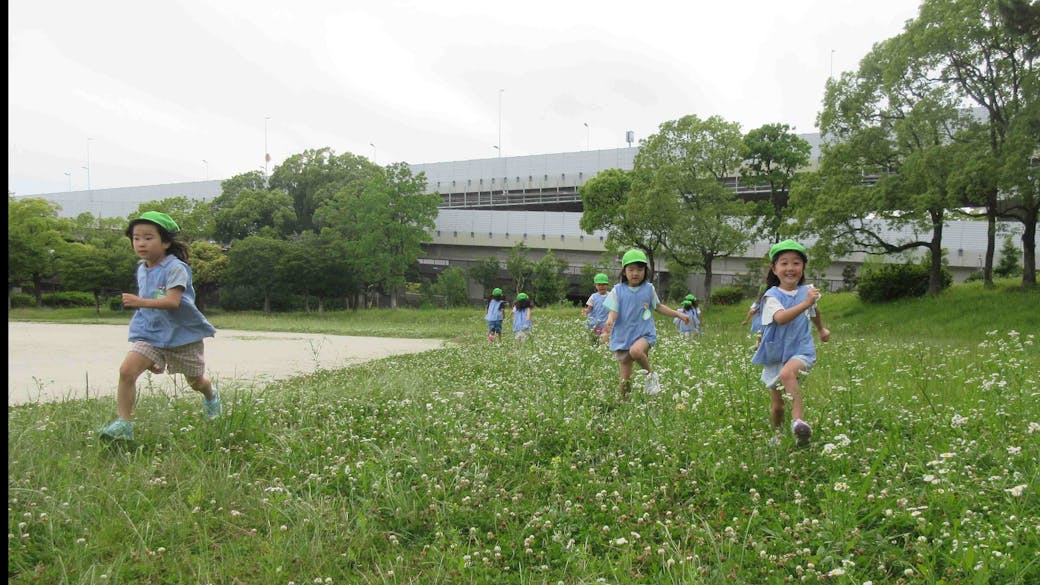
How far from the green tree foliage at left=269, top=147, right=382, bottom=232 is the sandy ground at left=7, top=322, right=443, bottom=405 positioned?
34191 millimetres

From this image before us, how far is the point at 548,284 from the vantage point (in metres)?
42.6

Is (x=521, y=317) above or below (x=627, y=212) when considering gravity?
below

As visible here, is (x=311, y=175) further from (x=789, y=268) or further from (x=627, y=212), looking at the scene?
(x=789, y=268)

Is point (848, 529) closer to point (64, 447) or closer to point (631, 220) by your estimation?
point (64, 447)

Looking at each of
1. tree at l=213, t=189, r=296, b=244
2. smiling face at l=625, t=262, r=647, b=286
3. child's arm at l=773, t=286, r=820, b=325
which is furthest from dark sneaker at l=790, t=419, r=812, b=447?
tree at l=213, t=189, r=296, b=244

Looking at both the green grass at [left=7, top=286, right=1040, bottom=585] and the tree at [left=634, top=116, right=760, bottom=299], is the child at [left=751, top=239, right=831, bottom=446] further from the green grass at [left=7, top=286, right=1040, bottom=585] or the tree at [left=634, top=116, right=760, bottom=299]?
the tree at [left=634, top=116, right=760, bottom=299]

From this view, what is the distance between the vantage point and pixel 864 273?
87.6ft

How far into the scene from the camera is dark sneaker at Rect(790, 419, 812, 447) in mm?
4367

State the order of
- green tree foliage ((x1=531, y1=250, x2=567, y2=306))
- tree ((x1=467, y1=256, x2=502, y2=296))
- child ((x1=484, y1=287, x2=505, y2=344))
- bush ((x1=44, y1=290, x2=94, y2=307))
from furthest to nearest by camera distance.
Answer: tree ((x1=467, y1=256, x2=502, y2=296)) < bush ((x1=44, y1=290, x2=94, y2=307)) < green tree foliage ((x1=531, y1=250, x2=567, y2=306)) < child ((x1=484, y1=287, x2=505, y2=344))

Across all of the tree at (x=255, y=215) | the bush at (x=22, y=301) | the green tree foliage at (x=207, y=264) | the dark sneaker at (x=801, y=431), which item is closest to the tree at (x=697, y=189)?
the dark sneaker at (x=801, y=431)

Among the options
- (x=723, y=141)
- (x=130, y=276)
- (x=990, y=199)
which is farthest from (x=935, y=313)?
(x=130, y=276)

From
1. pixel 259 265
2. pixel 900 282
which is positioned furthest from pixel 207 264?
pixel 900 282

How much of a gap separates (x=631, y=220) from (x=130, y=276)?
30.0 meters

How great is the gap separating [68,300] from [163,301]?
50.1 metres
